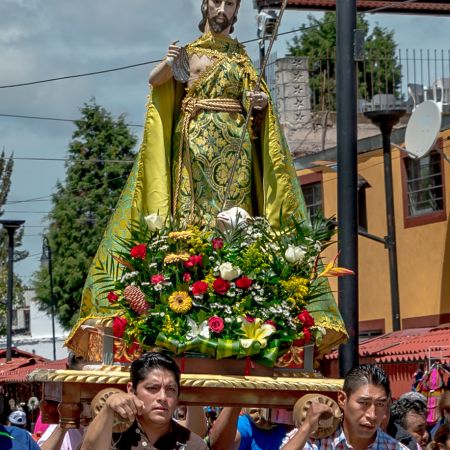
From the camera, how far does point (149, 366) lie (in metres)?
5.59

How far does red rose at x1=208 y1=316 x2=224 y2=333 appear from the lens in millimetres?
6383

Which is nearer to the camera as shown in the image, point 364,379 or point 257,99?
point 364,379

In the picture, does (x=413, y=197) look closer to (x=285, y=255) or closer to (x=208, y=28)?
(x=208, y=28)

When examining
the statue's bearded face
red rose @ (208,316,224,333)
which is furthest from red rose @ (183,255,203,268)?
the statue's bearded face

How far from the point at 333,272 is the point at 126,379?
1112 mm

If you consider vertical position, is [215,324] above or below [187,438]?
above

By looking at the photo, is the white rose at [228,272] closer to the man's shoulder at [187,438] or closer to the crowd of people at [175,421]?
the crowd of people at [175,421]

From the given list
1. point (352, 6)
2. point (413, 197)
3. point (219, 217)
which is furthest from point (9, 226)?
point (219, 217)

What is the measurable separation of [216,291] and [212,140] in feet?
6.23

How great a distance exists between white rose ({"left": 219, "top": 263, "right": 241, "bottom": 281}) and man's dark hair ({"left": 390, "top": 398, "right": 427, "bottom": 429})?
3.33 meters

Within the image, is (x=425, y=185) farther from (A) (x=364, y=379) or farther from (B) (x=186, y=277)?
(A) (x=364, y=379)

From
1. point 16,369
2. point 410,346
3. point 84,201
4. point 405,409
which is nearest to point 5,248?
point 84,201

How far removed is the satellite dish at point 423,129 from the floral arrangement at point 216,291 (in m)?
14.6

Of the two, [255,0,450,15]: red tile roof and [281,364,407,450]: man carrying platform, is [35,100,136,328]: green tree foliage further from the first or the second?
[281,364,407,450]: man carrying platform
